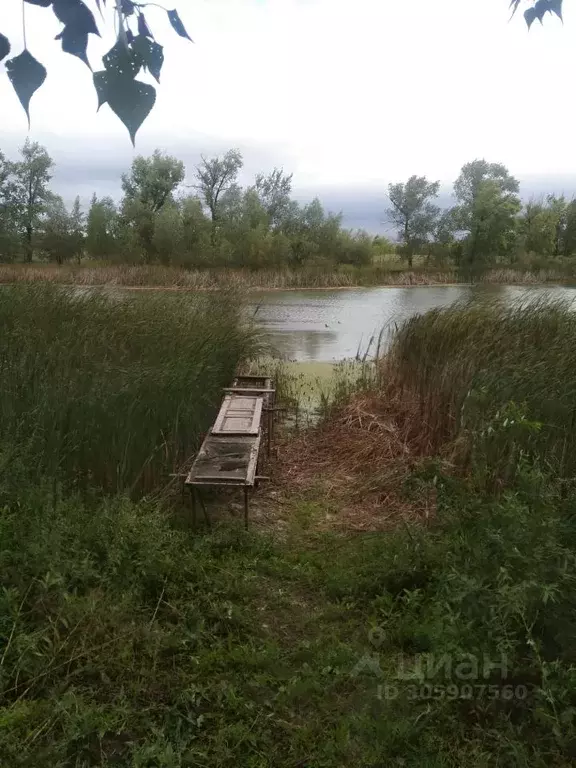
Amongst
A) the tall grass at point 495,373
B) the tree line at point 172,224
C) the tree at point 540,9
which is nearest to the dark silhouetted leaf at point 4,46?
the tree at point 540,9

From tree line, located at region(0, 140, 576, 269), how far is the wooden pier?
23.3 m

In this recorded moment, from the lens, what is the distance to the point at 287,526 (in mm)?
3533

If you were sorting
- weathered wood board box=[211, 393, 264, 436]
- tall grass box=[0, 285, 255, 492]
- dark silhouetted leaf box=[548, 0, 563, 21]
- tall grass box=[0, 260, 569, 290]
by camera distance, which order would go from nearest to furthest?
1. dark silhouetted leaf box=[548, 0, 563, 21]
2. tall grass box=[0, 285, 255, 492]
3. weathered wood board box=[211, 393, 264, 436]
4. tall grass box=[0, 260, 569, 290]

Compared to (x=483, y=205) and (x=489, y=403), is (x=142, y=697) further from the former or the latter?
(x=483, y=205)

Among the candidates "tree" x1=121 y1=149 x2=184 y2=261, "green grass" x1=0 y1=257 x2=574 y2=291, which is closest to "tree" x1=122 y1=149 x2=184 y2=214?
"tree" x1=121 y1=149 x2=184 y2=261

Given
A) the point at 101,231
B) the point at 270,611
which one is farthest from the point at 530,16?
the point at 101,231

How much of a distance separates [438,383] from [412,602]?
8.33ft

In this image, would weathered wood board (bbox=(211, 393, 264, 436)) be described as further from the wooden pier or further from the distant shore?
the distant shore

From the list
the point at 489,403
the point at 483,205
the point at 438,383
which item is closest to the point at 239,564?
the point at 489,403

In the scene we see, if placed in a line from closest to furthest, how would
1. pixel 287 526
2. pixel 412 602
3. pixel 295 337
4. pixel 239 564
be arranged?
pixel 412 602
pixel 239 564
pixel 287 526
pixel 295 337

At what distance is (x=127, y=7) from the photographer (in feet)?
3.11

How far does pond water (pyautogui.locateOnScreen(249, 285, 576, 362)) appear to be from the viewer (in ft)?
33.4

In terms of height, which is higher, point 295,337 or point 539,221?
point 539,221

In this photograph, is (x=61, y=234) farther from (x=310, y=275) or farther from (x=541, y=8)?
(x=541, y=8)
